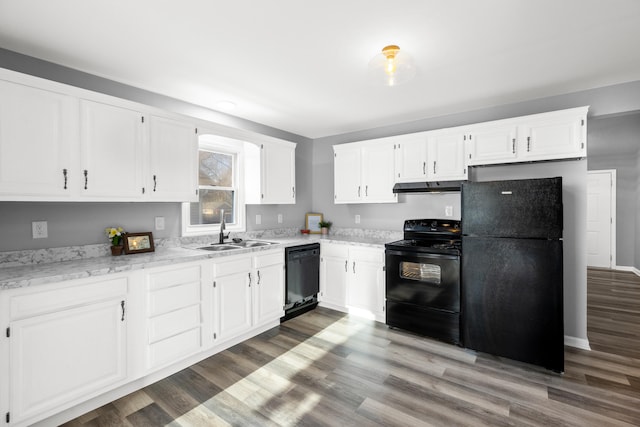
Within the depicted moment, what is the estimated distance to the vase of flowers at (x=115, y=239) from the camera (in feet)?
8.34

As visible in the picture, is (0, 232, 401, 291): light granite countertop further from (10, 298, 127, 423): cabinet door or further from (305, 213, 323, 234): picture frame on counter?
(305, 213, 323, 234): picture frame on counter

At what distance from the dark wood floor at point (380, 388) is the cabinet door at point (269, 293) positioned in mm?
253

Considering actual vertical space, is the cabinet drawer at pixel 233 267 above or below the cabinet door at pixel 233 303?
above

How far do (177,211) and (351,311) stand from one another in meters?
2.37

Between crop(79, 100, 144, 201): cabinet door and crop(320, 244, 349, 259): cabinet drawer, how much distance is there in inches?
87.1

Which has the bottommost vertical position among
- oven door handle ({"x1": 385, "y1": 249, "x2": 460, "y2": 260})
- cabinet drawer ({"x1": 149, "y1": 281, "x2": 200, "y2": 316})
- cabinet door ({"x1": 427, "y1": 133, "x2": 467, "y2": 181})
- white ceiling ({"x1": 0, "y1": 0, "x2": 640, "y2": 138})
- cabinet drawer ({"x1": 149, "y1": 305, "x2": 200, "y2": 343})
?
cabinet drawer ({"x1": 149, "y1": 305, "x2": 200, "y2": 343})

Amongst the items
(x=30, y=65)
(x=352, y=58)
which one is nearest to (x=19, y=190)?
(x=30, y=65)

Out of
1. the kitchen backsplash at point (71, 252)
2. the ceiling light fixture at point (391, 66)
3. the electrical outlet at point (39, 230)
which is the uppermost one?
the ceiling light fixture at point (391, 66)

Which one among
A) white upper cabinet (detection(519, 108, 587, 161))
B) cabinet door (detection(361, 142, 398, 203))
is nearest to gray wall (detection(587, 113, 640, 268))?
white upper cabinet (detection(519, 108, 587, 161))

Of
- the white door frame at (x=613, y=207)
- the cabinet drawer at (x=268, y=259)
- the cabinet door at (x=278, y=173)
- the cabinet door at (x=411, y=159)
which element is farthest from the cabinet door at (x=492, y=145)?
the white door frame at (x=613, y=207)

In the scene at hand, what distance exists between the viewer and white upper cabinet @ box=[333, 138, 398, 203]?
151 inches

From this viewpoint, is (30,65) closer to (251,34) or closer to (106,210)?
(106,210)

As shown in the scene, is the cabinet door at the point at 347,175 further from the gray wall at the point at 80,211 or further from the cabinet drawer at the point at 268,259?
the gray wall at the point at 80,211

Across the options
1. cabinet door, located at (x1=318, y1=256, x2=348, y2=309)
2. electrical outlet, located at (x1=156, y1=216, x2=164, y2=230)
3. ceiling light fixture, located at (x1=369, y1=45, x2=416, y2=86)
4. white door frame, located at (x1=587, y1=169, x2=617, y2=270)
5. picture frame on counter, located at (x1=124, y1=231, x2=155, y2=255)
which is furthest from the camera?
white door frame, located at (x1=587, y1=169, x2=617, y2=270)
